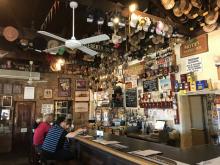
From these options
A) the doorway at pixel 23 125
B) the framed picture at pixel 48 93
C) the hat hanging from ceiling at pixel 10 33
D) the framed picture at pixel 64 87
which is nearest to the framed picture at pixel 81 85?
the framed picture at pixel 64 87

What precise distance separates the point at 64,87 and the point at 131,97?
3575 mm

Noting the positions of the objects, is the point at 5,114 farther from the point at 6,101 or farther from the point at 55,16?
the point at 55,16

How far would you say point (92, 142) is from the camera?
137 inches

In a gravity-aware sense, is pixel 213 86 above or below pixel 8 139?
above

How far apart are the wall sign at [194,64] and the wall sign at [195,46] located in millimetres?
140

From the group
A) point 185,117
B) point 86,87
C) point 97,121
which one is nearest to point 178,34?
point 185,117

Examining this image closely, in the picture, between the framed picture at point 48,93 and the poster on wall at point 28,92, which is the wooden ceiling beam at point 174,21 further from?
the poster on wall at point 28,92

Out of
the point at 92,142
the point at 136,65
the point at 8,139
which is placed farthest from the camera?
the point at 8,139

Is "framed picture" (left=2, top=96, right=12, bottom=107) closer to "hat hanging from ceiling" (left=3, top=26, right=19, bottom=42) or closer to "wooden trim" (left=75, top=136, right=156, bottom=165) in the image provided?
"hat hanging from ceiling" (left=3, top=26, right=19, bottom=42)

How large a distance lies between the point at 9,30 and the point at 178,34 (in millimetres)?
3665

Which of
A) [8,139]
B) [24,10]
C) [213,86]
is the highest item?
[24,10]

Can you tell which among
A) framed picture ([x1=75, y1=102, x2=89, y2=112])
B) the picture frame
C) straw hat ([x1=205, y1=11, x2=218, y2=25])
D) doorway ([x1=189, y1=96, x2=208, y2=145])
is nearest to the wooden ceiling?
straw hat ([x1=205, y1=11, x2=218, y2=25])

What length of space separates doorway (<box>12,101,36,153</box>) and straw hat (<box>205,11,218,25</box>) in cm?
705

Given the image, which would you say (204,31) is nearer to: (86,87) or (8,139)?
(86,87)
